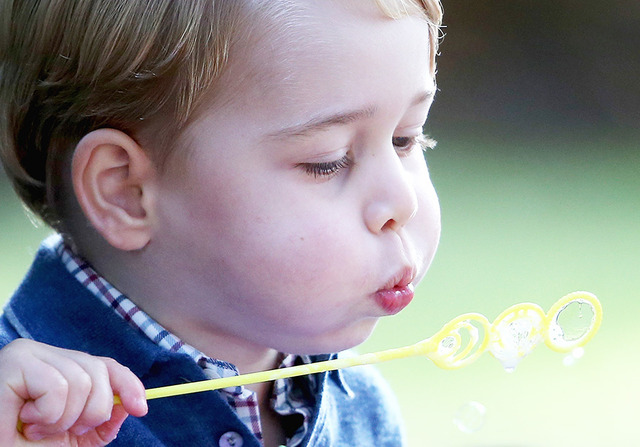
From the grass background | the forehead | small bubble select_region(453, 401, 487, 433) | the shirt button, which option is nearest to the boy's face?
the forehead

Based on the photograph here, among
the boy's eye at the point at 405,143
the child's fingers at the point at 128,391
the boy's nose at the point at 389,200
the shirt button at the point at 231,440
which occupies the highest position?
the boy's eye at the point at 405,143

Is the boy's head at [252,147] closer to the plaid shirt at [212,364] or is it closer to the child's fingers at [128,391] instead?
the plaid shirt at [212,364]

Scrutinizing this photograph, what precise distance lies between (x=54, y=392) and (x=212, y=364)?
0.24 meters

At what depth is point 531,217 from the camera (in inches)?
113

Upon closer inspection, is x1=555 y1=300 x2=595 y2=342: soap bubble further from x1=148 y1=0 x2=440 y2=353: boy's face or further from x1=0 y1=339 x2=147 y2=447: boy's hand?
x1=0 y1=339 x2=147 y2=447: boy's hand

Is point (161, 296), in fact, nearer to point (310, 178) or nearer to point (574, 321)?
point (310, 178)

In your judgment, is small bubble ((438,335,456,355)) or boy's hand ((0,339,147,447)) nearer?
boy's hand ((0,339,147,447))

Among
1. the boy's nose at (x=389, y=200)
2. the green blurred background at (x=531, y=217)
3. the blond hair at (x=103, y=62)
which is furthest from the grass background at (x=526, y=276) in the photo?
the boy's nose at (x=389, y=200)

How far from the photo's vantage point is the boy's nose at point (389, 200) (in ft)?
2.77

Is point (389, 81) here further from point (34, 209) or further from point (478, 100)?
point (478, 100)

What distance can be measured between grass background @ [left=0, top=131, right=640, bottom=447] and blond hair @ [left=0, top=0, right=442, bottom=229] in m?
0.48

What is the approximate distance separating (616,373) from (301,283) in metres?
1.50

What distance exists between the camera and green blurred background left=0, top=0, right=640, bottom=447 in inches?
80.0

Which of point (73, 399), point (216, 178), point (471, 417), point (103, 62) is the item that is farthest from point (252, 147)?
point (471, 417)
